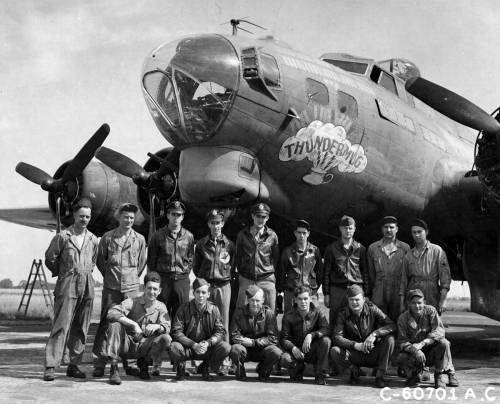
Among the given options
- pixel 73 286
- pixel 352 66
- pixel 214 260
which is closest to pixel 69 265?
pixel 73 286

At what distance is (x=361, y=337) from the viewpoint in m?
7.30

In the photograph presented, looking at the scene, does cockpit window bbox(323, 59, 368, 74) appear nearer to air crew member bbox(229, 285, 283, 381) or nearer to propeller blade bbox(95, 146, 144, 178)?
propeller blade bbox(95, 146, 144, 178)

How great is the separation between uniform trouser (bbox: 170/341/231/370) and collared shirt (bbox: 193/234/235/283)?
3.89 feet

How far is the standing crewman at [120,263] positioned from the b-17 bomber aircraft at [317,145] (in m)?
1.31

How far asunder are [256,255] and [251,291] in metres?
0.58

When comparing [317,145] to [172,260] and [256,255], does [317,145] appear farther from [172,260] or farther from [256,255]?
[172,260]

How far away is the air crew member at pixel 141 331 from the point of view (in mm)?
6922

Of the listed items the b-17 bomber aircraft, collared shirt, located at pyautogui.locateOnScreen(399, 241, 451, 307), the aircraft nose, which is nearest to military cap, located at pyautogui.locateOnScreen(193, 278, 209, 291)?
the b-17 bomber aircraft

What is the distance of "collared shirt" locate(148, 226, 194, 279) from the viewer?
8102mm

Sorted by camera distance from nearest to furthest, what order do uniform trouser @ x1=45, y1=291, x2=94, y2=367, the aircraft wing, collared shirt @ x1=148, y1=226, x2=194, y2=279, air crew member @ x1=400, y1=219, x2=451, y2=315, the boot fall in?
the boot
uniform trouser @ x1=45, y1=291, x2=94, y2=367
air crew member @ x1=400, y1=219, x2=451, y2=315
collared shirt @ x1=148, y1=226, x2=194, y2=279
the aircraft wing

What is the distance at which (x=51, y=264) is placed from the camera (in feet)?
23.4

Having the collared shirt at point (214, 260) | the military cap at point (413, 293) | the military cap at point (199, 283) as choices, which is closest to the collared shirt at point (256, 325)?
the military cap at point (199, 283)

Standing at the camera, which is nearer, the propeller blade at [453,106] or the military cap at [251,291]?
the military cap at [251,291]

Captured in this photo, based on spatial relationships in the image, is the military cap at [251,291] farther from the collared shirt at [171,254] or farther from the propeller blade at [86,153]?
the propeller blade at [86,153]
